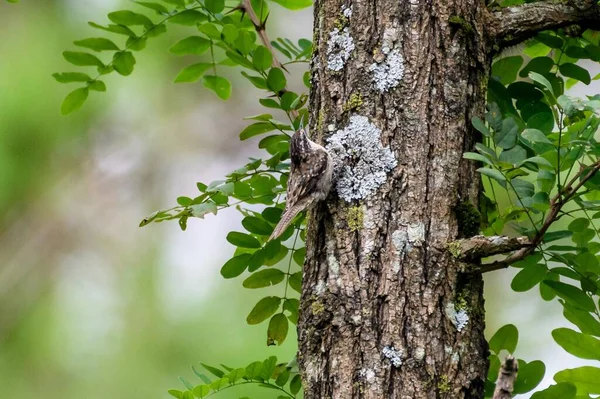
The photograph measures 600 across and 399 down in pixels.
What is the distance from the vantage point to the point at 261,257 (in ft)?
4.63

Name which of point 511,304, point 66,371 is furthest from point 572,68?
point 66,371

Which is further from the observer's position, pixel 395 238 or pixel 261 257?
pixel 261 257

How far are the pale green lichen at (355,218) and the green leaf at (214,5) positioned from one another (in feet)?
1.84

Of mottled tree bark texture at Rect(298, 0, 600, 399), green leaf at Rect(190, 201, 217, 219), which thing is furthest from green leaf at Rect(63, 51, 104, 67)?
mottled tree bark texture at Rect(298, 0, 600, 399)

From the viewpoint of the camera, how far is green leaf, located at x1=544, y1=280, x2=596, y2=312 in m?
1.21

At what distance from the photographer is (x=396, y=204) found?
1.14m

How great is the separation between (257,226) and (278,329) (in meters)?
0.20

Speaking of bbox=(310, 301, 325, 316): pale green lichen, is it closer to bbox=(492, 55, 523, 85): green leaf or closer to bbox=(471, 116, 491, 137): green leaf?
bbox=(471, 116, 491, 137): green leaf

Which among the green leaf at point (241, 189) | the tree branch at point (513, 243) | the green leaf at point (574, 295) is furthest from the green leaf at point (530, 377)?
the green leaf at point (241, 189)

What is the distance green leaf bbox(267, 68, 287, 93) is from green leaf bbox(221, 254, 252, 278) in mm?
314

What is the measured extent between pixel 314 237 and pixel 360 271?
11cm

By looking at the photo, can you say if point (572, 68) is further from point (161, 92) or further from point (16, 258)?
point (16, 258)

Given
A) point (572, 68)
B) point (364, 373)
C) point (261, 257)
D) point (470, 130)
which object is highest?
point (572, 68)

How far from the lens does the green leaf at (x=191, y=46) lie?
5.11 ft
